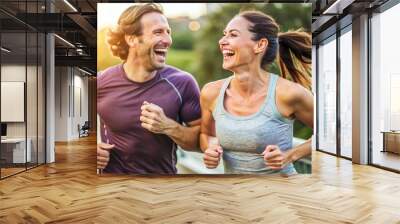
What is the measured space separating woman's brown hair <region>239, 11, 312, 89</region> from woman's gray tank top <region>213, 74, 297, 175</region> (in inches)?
11.4

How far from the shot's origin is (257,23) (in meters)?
6.77

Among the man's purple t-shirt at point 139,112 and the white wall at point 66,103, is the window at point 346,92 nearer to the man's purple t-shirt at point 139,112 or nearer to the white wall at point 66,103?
the man's purple t-shirt at point 139,112

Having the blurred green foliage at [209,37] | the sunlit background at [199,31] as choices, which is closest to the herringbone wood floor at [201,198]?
the sunlit background at [199,31]

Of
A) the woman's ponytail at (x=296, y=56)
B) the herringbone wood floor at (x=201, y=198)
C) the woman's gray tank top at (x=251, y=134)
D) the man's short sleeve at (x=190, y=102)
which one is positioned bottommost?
the herringbone wood floor at (x=201, y=198)

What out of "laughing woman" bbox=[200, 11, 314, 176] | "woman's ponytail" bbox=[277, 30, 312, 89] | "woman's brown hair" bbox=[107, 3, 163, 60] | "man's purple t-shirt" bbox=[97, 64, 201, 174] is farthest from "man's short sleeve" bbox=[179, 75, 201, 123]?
"woman's ponytail" bbox=[277, 30, 312, 89]

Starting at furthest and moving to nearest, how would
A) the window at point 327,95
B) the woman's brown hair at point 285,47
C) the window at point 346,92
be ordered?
the window at point 327,95 < the window at point 346,92 < the woman's brown hair at point 285,47

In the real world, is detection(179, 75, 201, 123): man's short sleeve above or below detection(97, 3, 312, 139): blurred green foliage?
below

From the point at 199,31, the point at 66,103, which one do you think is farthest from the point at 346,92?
the point at 66,103

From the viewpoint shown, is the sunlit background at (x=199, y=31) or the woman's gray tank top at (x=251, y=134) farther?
the sunlit background at (x=199, y=31)

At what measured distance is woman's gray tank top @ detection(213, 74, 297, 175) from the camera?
6.63 meters

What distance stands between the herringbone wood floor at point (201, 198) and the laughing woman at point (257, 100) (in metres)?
0.39

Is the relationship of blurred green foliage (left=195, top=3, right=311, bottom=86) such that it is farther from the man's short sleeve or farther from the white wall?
the white wall

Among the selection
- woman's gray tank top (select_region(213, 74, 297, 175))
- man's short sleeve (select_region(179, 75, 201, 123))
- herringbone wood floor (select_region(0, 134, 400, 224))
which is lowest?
herringbone wood floor (select_region(0, 134, 400, 224))

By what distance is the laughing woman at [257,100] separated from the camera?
6.64m
